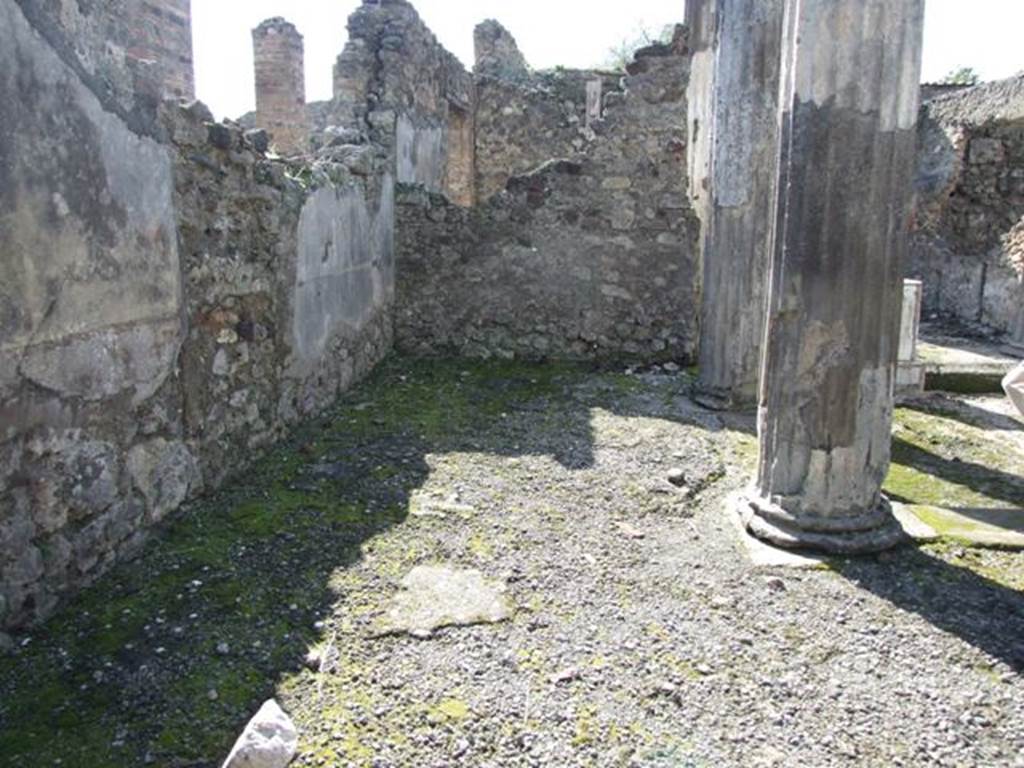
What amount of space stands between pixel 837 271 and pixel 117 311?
282 centimetres

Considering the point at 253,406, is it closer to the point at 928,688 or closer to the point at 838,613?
the point at 838,613

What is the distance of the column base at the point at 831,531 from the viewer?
3.31 meters

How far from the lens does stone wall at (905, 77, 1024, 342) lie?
941 centimetres

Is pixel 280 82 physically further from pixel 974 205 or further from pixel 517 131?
pixel 974 205

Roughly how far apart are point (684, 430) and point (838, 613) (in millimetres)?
2467

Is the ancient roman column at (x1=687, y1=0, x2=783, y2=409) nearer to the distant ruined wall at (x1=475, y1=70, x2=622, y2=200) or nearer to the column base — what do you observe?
the column base

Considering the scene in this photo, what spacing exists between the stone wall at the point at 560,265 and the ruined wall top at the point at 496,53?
7.13 metres

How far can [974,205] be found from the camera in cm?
1027

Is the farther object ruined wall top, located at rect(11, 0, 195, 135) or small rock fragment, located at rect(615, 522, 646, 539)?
small rock fragment, located at rect(615, 522, 646, 539)

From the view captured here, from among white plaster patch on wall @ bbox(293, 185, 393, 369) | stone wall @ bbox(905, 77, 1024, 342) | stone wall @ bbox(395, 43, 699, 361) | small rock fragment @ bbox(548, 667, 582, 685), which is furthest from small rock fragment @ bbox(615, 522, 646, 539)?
stone wall @ bbox(905, 77, 1024, 342)

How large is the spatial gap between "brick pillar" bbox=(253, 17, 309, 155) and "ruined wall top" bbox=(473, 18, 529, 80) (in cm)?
516

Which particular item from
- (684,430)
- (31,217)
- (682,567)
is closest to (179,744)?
(31,217)

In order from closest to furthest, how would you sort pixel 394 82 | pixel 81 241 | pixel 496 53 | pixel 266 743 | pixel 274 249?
pixel 266 743 → pixel 81 241 → pixel 274 249 → pixel 394 82 → pixel 496 53

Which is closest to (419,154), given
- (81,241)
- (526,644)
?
(81,241)
